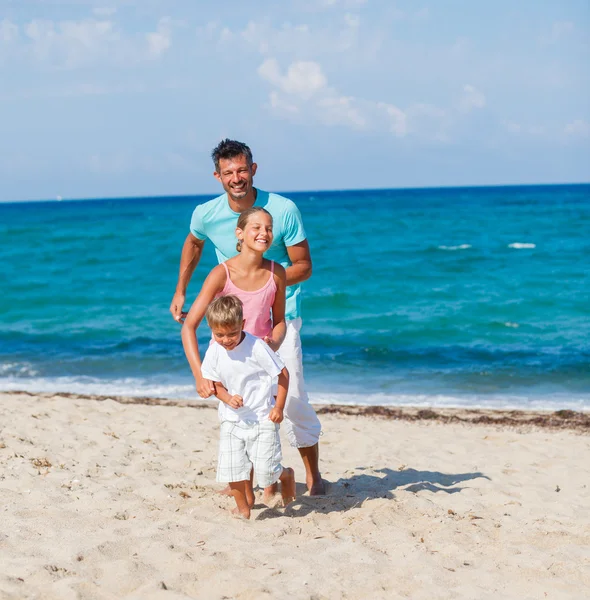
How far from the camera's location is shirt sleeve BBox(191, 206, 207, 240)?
477 cm

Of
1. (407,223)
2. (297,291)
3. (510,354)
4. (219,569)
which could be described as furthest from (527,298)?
(407,223)

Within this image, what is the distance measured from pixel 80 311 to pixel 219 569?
14944mm

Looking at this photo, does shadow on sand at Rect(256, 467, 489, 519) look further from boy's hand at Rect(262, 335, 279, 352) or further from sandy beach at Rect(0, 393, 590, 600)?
boy's hand at Rect(262, 335, 279, 352)

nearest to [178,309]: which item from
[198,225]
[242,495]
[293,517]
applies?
[198,225]

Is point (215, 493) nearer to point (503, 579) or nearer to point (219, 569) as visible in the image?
point (219, 569)

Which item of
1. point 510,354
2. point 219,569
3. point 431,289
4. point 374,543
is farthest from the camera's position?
point 431,289

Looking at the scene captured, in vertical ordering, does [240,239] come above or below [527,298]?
above

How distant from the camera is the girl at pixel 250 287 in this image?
423 centimetres

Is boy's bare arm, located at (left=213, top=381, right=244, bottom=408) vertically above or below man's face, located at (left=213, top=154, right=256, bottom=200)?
below

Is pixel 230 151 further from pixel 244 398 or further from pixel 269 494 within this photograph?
pixel 269 494

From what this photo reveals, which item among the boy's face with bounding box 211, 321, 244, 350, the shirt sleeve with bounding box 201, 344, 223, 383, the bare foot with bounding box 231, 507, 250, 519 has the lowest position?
the bare foot with bounding box 231, 507, 250, 519

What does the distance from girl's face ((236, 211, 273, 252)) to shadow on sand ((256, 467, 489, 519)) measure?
1671 millimetres

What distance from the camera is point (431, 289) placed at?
19.9 m

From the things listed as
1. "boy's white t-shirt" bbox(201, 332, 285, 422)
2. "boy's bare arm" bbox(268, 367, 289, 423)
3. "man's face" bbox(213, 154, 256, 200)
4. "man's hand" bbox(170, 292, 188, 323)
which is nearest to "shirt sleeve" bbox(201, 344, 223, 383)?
"boy's white t-shirt" bbox(201, 332, 285, 422)
